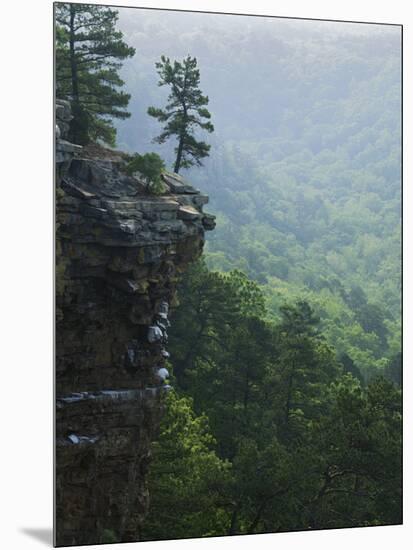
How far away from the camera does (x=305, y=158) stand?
1234 centimetres

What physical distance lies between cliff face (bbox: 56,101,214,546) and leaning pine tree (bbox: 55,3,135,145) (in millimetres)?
166

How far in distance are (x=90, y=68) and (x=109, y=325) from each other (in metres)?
2.18

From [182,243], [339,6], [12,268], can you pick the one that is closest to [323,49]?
[339,6]

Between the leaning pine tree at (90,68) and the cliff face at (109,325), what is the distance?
0.55 feet

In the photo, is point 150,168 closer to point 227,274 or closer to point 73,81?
point 73,81

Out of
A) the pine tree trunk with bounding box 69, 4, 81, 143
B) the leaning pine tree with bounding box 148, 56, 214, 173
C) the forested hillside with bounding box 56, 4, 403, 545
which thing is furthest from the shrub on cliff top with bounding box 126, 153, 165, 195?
the pine tree trunk with bounding box 69, 4, 81, 143

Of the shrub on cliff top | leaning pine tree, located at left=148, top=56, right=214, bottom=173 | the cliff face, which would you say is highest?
leaning pine tree, located at left=148, top=56, right=214, bottom=173

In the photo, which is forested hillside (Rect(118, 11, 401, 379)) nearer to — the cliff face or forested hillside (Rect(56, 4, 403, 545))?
forested hillside (Rect(56, 4, 403, 545))

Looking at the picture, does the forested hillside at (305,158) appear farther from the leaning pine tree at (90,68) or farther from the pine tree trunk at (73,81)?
the pine tree trunk at (73,81)

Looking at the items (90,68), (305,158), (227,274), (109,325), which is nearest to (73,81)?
(90,68)

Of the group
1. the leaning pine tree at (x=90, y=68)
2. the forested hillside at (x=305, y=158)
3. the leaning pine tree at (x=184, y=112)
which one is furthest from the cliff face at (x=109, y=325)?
the forested hillside at (x=305, y=158)

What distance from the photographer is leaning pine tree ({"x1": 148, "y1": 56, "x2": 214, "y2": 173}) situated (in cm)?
1121

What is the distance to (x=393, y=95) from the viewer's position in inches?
474

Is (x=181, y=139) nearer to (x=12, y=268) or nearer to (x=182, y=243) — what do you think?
(x=182, y=243)
